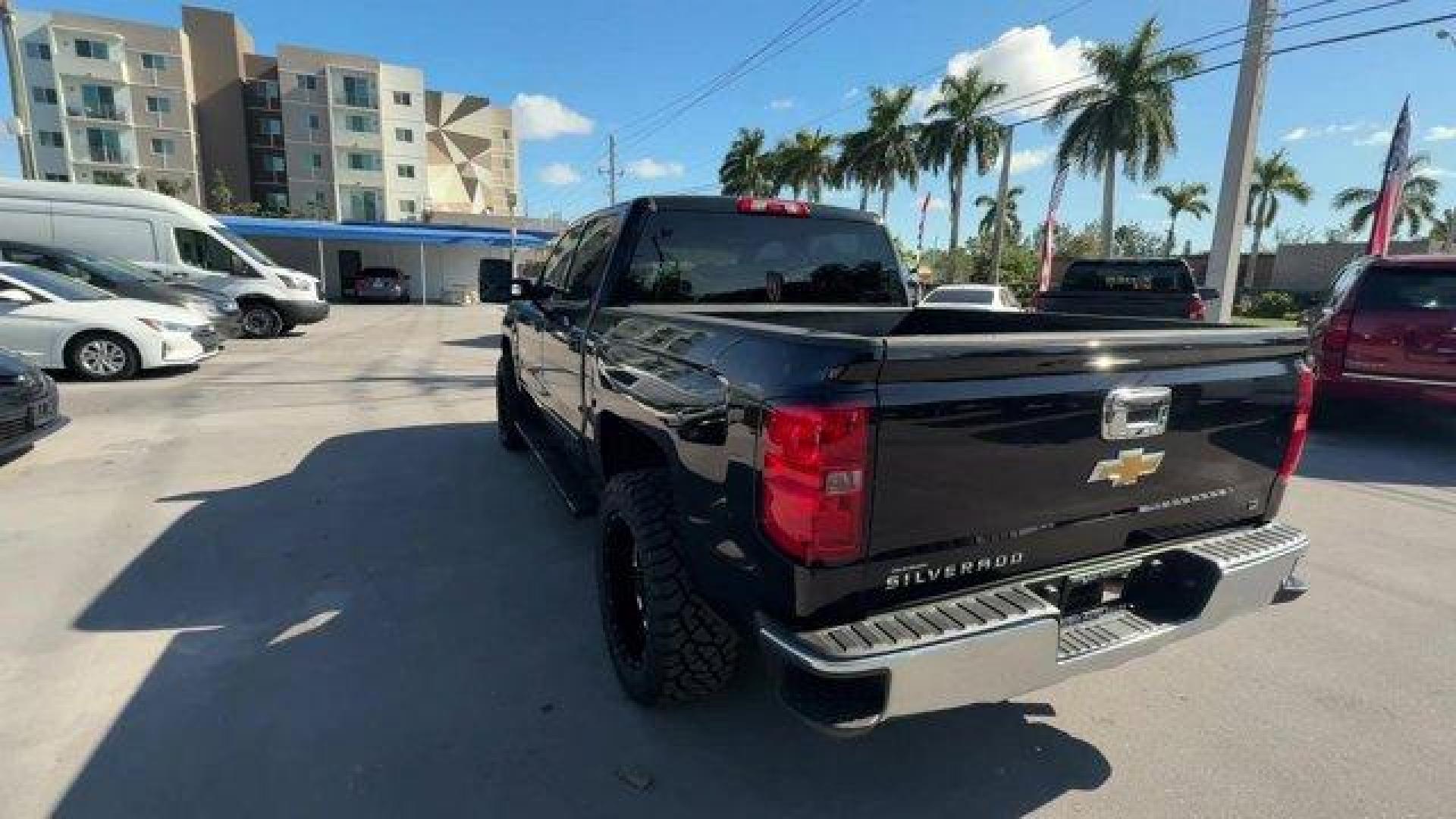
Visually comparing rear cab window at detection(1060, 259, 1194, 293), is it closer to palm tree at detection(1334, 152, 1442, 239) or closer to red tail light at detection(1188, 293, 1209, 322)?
red tail light at detection(1188, 293, 1209, 322)

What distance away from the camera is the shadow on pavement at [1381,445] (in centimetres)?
636

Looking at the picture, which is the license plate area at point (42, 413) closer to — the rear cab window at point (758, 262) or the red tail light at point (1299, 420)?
the rear cab window at point (758, 262)

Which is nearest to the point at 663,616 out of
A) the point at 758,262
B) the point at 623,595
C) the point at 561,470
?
the point at 623,595

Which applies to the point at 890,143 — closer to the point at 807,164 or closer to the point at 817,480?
the point at 807,164

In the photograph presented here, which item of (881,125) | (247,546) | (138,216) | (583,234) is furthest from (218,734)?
(881,125)

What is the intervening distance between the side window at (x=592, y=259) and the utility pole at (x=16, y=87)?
21.2 m

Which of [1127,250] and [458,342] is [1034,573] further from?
[1127,250]

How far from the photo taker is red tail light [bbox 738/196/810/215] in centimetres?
396

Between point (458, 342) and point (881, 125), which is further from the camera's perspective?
point (881, 125)

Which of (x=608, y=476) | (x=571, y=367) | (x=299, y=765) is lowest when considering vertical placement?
(x=299, y=765)

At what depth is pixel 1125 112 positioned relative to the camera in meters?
32.2

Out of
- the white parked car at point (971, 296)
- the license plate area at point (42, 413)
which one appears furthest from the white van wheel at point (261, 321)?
the white parked car at point (971, 296)

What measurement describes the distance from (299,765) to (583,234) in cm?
320

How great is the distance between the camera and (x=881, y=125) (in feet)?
134
